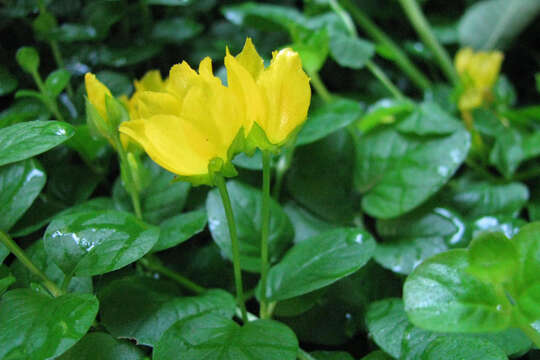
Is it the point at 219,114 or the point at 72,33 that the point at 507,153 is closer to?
the point at 219,114

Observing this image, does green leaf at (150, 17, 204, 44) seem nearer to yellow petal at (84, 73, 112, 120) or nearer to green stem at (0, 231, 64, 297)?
yellow petal at (84, 73, 112, 120)

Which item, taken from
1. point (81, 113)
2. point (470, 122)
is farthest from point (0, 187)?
point (470, 122)

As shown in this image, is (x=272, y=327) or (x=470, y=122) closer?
(x=272, y=327)

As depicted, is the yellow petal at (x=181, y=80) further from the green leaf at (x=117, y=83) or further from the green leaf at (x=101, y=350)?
the green leaf at (x=117, y=83)

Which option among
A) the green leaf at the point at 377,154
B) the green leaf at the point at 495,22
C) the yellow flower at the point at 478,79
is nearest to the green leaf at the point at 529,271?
the green leaf at the point at 377,154

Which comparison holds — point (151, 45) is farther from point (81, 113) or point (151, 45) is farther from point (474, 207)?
point (474, 207)

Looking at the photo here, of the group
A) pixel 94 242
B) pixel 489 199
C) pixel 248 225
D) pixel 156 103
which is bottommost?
pixel 489 199

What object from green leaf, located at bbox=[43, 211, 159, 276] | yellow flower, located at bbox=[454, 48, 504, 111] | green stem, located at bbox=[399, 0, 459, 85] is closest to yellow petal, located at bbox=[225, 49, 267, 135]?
green leaf, located at bbox=[43, 211, 159, 276]

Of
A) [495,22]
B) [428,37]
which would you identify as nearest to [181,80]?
[428,37]
